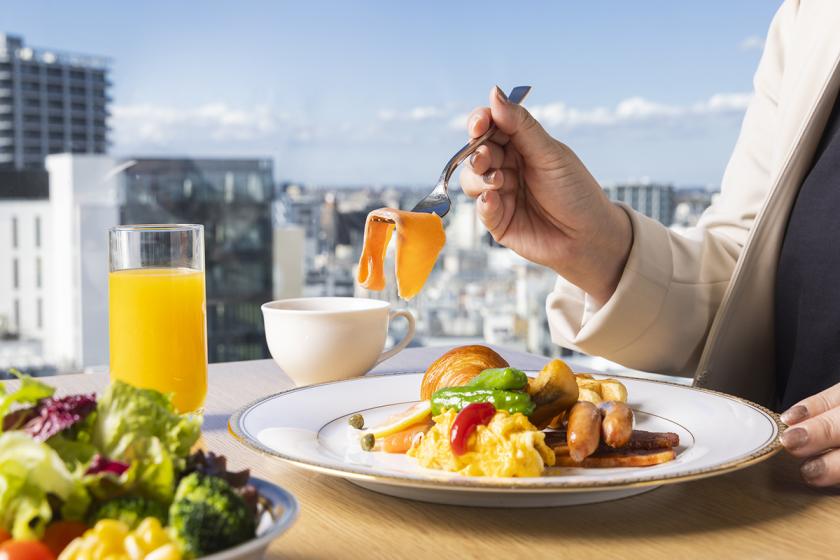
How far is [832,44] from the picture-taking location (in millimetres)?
1210

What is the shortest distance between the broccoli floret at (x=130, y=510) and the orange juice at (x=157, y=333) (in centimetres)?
48

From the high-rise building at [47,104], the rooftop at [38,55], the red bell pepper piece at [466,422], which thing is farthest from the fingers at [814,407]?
the rooftop at [38,55]

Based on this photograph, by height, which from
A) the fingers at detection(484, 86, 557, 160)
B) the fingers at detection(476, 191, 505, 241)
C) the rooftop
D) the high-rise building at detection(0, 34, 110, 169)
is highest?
the rooftop

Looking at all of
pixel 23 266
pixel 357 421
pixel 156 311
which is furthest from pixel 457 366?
pixel 23 266

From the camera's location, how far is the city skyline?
955cm

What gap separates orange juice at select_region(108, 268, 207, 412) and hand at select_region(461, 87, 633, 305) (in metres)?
0.39

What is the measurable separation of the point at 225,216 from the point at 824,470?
673 cm

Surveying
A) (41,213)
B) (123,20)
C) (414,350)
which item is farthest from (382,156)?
(414,350)

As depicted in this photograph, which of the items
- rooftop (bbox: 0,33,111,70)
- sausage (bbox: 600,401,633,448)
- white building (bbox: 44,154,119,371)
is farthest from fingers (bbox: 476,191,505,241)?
rooftop (bbox: 0,33,111,70)

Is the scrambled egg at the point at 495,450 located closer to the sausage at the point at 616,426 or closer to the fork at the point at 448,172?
the sausage at the point at 616,426

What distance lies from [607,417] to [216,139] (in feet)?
31.7

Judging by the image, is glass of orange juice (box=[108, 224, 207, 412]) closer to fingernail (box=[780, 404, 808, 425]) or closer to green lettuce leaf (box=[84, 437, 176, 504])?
green lettuce leaf (box=[84, 437, 176, 504])

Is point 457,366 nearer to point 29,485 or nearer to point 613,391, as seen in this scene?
point 613,391

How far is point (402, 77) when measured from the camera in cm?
1144
